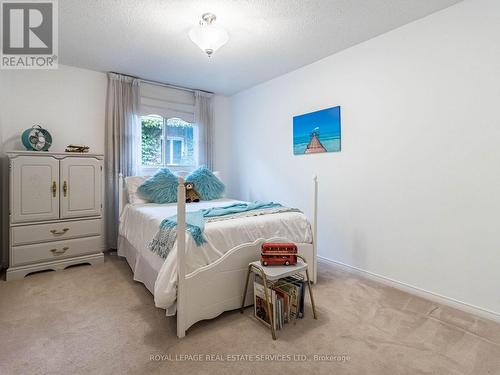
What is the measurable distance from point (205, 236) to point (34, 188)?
213cm

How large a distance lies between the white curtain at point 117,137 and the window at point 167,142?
25 centimetres

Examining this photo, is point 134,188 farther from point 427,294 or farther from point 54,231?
point 427,294

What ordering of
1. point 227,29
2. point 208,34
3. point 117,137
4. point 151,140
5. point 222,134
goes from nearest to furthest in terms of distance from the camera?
point 208,34, point 227,29, point 117,137, point 151,140, point 222,134

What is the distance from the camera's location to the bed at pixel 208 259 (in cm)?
181

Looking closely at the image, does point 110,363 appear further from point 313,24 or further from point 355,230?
point 313,24

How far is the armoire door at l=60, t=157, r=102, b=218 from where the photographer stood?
304cm

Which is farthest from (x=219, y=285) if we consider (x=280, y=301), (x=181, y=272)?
(x=280, y=301)

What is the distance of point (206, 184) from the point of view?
3.69m

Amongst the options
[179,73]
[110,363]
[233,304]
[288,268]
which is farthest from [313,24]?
[110,363]

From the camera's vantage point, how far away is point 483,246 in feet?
6.86

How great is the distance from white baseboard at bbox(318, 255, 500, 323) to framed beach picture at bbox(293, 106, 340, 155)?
1.31m

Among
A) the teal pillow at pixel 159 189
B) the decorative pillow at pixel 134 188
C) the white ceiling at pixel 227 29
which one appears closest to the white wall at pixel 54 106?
the white ceiling at pixel 227 29

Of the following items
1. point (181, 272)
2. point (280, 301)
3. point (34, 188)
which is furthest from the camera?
point (34, 188)

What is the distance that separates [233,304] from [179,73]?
2922 millimetres
